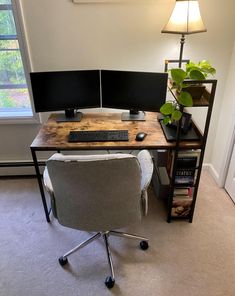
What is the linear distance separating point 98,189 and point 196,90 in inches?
35.6

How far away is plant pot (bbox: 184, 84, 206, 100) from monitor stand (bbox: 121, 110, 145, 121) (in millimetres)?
523

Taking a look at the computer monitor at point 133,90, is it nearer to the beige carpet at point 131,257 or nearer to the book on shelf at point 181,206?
the book on shelf at point 181,206

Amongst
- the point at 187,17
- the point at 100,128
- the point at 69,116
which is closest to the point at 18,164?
the point at 69,116

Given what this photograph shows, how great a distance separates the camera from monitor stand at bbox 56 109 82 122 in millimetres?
2027

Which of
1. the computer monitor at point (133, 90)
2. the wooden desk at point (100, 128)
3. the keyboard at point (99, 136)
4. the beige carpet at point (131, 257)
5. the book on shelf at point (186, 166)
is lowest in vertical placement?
the beige carpet at point (131, 257)

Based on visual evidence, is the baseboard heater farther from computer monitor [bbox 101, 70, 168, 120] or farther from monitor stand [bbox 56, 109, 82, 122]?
computer monitor [bbox 101, 70, 168, 120]

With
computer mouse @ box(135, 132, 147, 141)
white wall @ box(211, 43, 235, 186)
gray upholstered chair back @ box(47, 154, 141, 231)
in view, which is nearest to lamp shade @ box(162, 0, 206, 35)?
white wall @ box(211, 43, 235, 186)

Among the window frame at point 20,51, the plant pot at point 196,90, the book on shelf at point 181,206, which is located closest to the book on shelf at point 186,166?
the book on shelf at point 181,206

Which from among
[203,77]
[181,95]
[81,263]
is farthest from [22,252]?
[203,77]

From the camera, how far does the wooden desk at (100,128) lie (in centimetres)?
166

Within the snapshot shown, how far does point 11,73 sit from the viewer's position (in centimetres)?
222

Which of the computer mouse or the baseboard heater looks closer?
the computer mouse

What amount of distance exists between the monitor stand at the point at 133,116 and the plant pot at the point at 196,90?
523 mm

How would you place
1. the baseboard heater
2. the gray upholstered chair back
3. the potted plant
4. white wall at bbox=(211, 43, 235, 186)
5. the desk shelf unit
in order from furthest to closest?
the baseboard heater
white wall at bbox=(211, 43, 235, 186)
the desk shelf unit
the potted plant
the gray upholstered chair back
